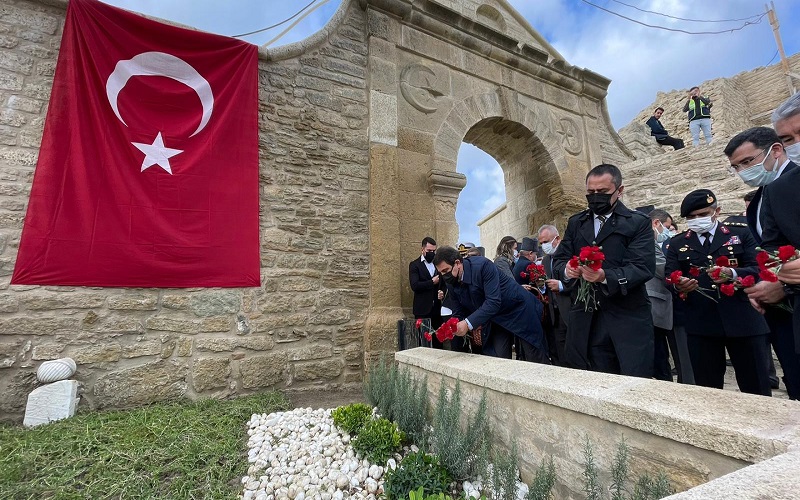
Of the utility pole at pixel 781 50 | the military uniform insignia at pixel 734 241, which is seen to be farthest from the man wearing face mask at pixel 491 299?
the utility pole at pixel 781 50

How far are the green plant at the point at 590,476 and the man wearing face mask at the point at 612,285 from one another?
3.47 ft

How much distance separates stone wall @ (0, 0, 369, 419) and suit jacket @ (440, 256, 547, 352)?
58.0 inches

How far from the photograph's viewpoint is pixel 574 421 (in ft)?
5.25

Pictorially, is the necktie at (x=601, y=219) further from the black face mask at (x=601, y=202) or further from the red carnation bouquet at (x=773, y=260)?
the red carnation bouquet at (x=773, y=260)

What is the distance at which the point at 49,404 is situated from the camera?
293 centimetres

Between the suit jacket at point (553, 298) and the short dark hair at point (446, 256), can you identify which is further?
the suit jacket at point (553, 298)

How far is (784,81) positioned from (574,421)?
684 inches

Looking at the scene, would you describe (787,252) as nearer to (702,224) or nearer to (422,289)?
(702,224)

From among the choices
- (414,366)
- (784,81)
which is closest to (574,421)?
(414,366)

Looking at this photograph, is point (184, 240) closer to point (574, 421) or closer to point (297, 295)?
point (297, 295)

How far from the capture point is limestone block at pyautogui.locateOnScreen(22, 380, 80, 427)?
113 inches

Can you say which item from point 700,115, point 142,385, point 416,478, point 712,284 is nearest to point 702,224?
point 712,284

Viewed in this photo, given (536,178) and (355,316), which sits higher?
(536,178)

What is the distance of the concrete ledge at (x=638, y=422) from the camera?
1092mm
